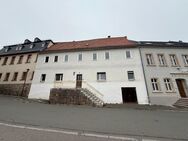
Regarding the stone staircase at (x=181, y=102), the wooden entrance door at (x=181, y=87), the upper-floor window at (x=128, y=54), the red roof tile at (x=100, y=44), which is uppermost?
the red roof tile at (x=100, y=44)

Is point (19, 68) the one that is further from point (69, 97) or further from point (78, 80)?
point (69, 97)

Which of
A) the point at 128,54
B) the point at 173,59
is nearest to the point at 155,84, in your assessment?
the point at 173,59

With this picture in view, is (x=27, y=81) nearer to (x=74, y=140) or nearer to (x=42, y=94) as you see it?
(x=42, y=94)

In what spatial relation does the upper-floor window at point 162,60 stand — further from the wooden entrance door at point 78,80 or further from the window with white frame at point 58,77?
the window with white frame at point 58,77

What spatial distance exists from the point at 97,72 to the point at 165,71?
376 inches

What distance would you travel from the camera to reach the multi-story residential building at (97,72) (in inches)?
653

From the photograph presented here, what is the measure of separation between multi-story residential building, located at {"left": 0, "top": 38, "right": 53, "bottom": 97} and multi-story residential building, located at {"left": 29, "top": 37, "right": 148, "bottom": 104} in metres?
1.69

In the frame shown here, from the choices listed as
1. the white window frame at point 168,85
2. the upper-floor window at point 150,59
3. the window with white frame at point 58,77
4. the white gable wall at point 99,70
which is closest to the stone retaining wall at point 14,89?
the white gable wall at point 99,70

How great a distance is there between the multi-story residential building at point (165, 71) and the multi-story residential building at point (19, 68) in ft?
59.3

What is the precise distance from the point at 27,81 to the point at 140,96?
17642mm

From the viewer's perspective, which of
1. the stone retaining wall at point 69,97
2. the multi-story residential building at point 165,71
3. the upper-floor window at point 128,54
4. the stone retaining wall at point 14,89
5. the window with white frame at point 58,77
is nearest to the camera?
the stone retaining wall at point 69,97

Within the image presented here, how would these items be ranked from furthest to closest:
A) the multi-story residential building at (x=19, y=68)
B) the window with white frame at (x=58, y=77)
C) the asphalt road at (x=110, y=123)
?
the multi-story residential building at (x=19, y=68) → the window with white frame at (x=58, y=77) → the asphalt road at (x=110, y=123)

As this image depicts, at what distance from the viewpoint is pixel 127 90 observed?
1686cm

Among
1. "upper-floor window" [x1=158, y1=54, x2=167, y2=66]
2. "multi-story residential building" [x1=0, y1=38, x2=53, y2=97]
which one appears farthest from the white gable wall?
"upper-floor window" [x1=158, y1=54, x2=167, y2=66]
